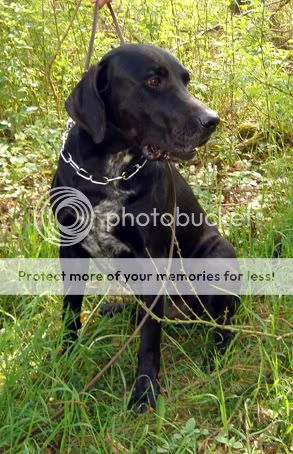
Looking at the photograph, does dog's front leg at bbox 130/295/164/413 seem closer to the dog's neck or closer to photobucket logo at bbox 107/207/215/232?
photobucket logo at bbox 107/207/215/232

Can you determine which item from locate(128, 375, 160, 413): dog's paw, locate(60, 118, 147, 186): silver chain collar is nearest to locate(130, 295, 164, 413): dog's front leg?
locate(128, 375, 160, 413): dog's paw

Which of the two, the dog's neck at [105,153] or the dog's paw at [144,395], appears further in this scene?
the dog's neck at [105,153]

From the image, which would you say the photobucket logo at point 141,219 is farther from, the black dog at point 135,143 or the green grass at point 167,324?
the green grass at point 167,324

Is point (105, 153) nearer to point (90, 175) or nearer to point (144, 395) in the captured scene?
point (90, 175)

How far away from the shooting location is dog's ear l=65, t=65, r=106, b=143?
2.19 metres

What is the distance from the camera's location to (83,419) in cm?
201

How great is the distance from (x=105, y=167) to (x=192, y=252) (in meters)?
0.70

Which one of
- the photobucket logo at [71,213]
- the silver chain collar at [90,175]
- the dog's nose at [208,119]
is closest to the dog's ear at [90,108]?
the silver chain collar at [90,175]

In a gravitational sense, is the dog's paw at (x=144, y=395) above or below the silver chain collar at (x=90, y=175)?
below

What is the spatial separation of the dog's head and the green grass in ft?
2.56

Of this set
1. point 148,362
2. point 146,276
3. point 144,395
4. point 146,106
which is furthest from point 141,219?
point 144,395

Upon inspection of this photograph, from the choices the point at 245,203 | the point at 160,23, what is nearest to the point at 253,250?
the point at 245,203

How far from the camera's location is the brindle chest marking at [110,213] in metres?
2.30

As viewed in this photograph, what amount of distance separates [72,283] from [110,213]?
1.30ft
